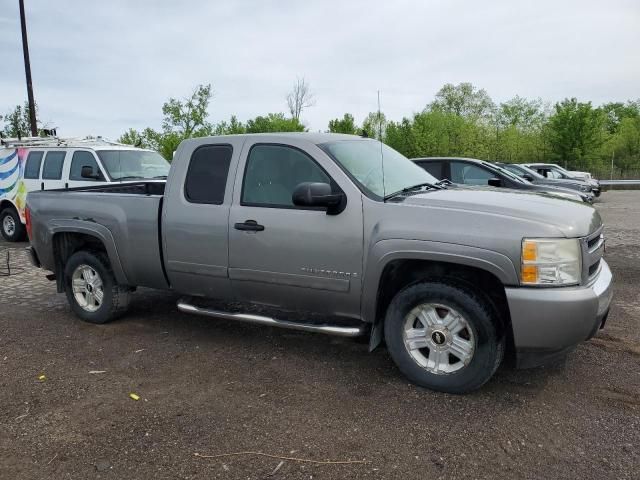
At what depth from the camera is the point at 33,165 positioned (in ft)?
35.7

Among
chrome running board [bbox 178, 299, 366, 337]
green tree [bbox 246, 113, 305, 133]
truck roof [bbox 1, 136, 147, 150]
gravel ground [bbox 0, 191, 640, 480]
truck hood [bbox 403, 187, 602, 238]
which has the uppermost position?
green tree [bbox 246, 113, 305, 133]

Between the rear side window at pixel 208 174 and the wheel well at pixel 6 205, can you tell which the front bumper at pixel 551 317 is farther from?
the wheel well at pixel 6 205

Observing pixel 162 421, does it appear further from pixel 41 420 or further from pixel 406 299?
pixel 406 299

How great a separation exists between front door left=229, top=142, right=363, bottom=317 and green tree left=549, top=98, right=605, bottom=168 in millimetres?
37016

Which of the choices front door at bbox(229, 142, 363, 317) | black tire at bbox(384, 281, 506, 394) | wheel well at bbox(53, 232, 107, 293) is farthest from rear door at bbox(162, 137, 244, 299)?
black tire at bbox(384, 281, 506, 394)

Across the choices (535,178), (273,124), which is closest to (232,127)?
(273,124)

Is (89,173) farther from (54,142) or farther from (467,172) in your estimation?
(467,172)

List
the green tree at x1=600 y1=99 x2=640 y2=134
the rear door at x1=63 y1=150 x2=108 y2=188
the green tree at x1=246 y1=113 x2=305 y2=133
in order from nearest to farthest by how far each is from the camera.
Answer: the rear door at x1=63 y1=150 x2=108 y2=188 < the green tree at x1=246 y1=113 x2=305 y2=133 < the green tree at x1=600 y1=99 x2=640 y2=134

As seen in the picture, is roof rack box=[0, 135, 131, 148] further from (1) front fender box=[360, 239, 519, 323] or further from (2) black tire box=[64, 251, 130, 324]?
(1) front fender box=[360, 239, 519, 323]

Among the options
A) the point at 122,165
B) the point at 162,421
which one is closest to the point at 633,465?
the point at 162,421

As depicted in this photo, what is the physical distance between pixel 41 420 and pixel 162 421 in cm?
81

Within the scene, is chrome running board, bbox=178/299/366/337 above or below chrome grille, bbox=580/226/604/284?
below

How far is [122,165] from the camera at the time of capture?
33.4ft

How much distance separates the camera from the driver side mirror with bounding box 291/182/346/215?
382 centimetres
